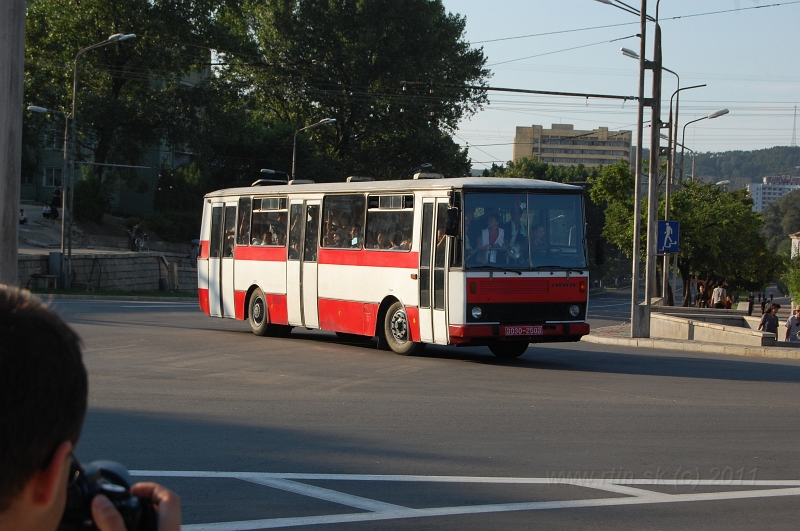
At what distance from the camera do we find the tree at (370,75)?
226ft

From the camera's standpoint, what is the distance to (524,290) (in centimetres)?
1653

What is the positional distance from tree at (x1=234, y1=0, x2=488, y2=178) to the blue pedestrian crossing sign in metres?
42.9

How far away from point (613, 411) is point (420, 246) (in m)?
6.43

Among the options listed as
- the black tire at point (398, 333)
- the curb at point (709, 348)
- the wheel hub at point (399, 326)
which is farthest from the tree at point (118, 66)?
the wheel hub at point (399, 326)

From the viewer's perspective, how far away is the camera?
1.67 metres

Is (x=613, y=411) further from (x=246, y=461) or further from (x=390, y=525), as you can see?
(x=390, y=525)

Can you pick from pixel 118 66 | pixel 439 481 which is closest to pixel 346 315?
pixel 439 481

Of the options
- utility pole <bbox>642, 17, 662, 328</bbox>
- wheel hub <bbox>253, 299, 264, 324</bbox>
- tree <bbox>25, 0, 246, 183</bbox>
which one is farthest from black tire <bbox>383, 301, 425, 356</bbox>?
tree <bbox>25, 0, 246, 183</bbox>

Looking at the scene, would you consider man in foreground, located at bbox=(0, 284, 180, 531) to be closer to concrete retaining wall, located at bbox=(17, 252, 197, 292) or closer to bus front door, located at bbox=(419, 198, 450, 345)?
bus front door, located at bbox=(419, 198, 450, 345)

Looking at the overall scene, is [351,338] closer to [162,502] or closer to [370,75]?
[162,502]

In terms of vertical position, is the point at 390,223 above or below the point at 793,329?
above

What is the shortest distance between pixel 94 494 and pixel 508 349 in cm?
1653

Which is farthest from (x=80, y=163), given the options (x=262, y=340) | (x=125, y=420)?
(x=125, y=420)

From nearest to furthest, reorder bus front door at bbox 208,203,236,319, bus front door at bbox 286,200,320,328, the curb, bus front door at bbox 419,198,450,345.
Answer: bus front door at bbox 419,198,450,345
bus front door at bbox 286,200,320,328
the curb
bus front door at bbox 208,203,236,319
